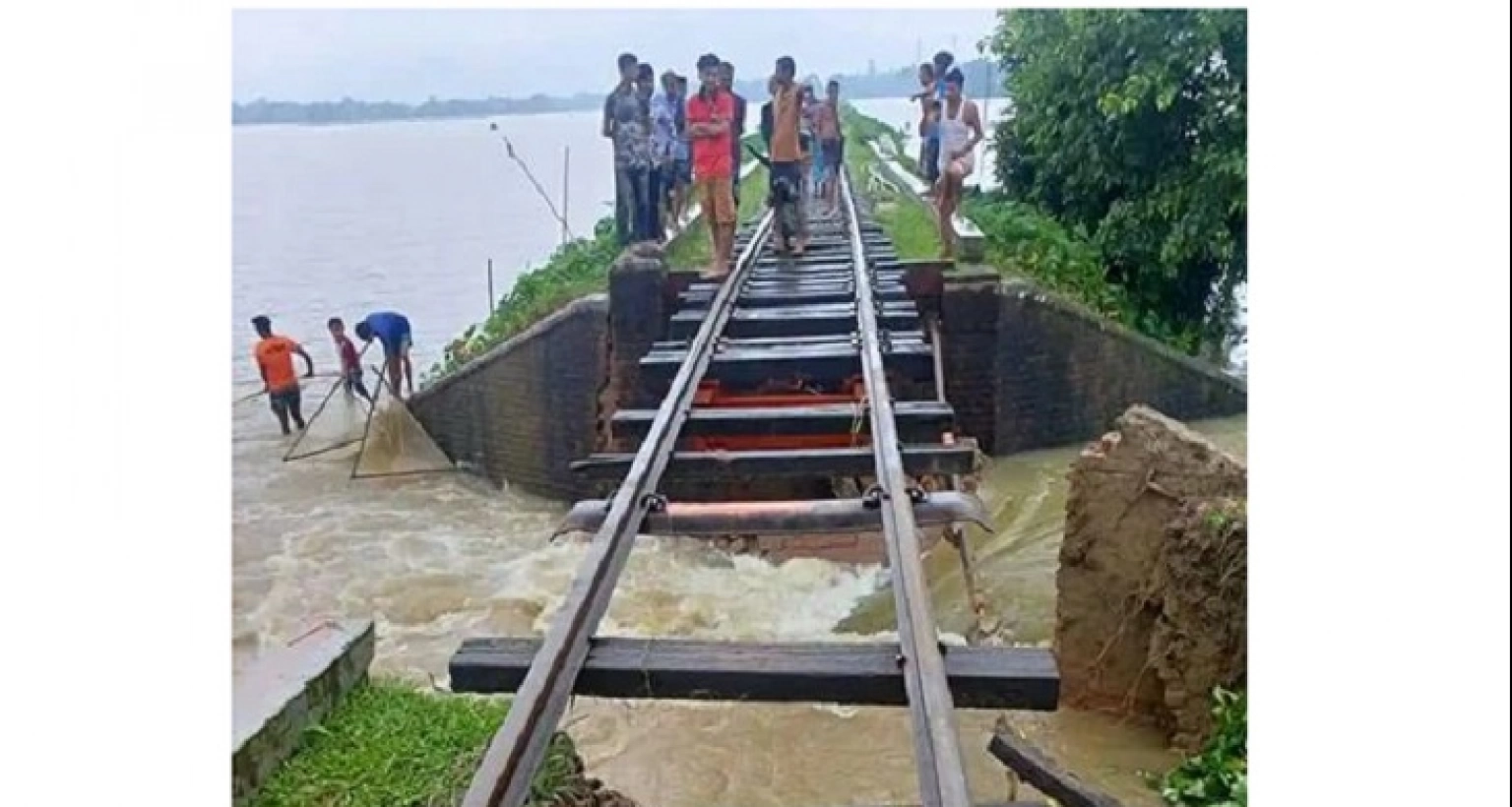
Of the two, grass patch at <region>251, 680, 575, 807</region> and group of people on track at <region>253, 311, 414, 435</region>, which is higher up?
group of people on track at <region>253, 311, 414, 435</region>

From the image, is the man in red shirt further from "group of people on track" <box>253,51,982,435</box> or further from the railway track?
the railway track

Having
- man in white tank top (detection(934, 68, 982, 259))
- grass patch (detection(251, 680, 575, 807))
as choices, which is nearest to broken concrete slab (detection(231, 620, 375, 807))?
grass patch (detection(251, 680, 575, 807))

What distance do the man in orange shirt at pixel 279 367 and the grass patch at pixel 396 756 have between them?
27.2 inches

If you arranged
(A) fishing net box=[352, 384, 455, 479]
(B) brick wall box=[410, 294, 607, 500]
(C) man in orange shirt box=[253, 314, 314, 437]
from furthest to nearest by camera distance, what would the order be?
(B) brick wall box=[410, 294, 607, 500]
(A) fishing net box=[352, 384, 455, 479]
(C) man in orange shirt box=[253, 314, 314, 437]

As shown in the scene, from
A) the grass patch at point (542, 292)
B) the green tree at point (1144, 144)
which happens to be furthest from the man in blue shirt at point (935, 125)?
the grass patch at point (542, 292)

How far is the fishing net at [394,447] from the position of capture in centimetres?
326

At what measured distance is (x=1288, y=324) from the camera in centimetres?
220

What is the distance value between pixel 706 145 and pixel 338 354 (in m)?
1.06

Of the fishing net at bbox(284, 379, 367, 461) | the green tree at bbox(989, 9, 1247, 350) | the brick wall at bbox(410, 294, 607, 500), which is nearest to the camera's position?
the green tree at bbox(989, 9, 1247, 350)

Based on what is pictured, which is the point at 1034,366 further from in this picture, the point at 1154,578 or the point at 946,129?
the point at 1154,578

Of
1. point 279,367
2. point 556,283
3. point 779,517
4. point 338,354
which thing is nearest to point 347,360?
point 338,354

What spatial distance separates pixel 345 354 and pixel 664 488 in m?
0.84

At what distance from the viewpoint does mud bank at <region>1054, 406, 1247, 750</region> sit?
107 inches

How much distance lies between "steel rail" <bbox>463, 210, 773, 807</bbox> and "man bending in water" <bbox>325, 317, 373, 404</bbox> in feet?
2.34
